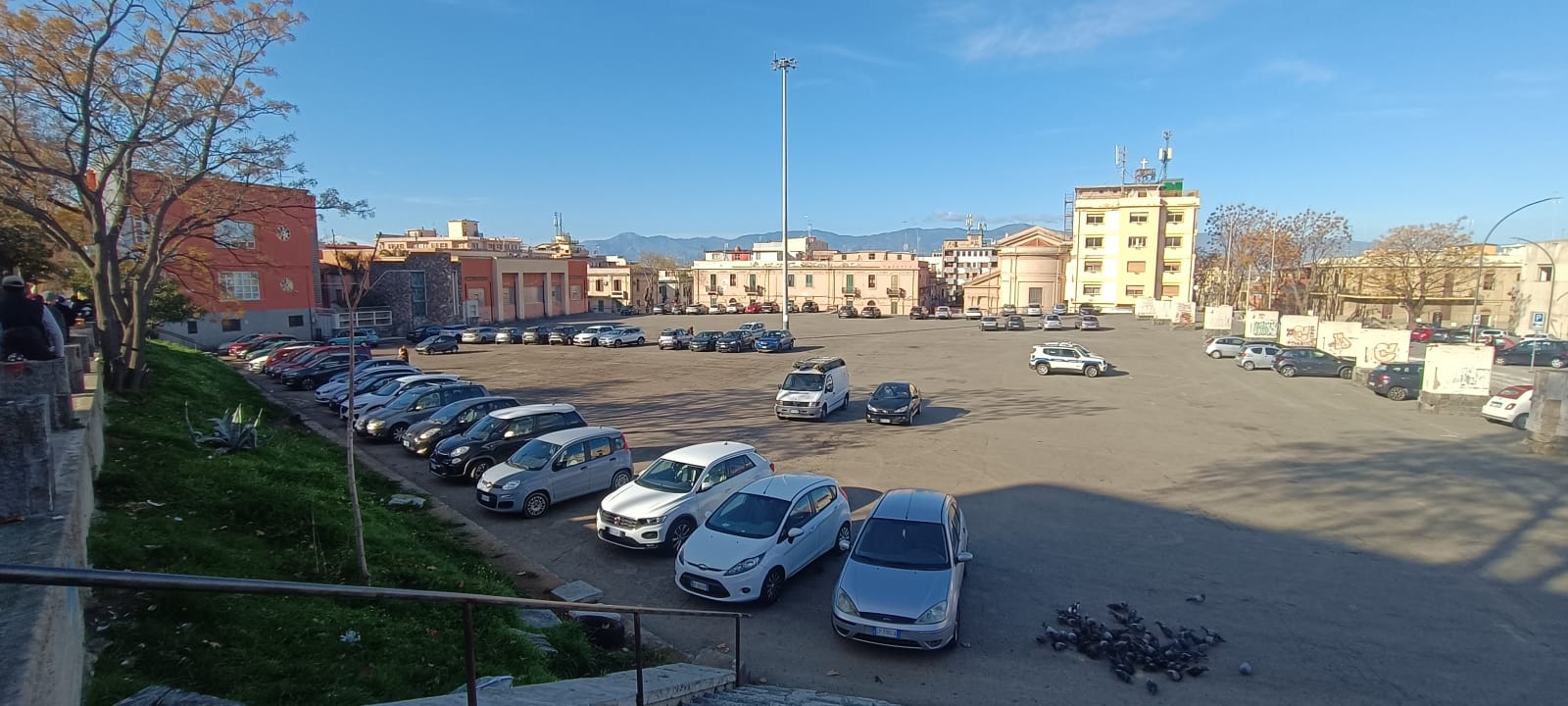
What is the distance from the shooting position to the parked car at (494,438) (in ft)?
47.5

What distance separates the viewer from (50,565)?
4.81 metres

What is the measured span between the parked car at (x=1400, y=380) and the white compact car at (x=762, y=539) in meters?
25.2

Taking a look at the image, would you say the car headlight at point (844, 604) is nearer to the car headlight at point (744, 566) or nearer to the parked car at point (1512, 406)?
the car headlight at point (744, 566)

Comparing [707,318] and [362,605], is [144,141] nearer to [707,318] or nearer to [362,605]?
[362,605]

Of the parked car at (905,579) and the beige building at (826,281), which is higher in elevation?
the beige building at (826,281)

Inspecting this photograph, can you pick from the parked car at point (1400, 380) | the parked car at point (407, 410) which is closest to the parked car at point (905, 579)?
the parked car at point (407, 410)

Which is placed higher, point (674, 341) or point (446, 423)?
point (674, 341)

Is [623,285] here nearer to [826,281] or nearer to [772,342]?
[826,281]

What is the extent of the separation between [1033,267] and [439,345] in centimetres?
6033

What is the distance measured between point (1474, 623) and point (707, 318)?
207 feet

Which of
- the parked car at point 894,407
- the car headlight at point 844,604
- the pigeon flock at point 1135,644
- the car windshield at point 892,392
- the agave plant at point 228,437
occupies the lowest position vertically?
the pigeon flock at point 1135,644

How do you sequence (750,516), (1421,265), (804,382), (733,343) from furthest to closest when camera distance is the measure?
(1421,265) → (733,343) → (804,382) → (750,516)

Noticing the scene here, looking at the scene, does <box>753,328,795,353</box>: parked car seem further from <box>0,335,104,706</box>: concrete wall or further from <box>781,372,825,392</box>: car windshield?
<box>0,335,104,706</box>: concrete wall

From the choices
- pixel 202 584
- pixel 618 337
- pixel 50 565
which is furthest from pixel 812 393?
pixel 618 337
